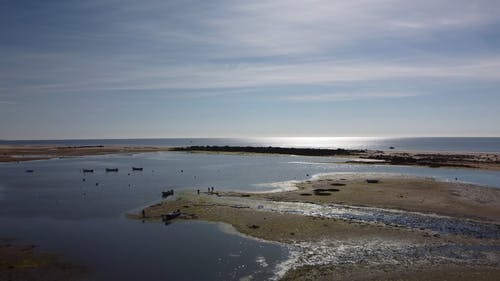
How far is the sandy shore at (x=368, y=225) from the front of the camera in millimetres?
22141

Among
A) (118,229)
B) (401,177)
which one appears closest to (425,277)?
(118,229)

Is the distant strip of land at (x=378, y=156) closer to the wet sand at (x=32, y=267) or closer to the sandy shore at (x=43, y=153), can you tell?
the sandy shore at (x=43, y=153)

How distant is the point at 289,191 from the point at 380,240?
2239cm

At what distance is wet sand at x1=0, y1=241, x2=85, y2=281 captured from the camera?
2166 cm

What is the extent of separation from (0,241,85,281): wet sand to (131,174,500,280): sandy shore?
37.2 feet

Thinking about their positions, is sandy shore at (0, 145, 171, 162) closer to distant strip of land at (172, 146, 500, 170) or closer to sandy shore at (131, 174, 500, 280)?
distant strip of land at (172, 146, 500, 170)

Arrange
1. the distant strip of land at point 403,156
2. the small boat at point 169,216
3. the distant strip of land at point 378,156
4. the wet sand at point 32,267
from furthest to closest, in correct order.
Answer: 1. the distant strip of land at point 378,156
2. the distant strip of land at point 403,156
3. the small boat at point 169,216
4. the wet sand at point 32,267

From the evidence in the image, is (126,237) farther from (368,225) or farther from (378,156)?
(378,156)

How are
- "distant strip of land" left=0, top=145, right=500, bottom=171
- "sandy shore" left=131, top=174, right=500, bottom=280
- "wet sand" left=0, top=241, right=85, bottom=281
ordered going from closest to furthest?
"wet sand" left=0, top=241, right=85, bottom=281
"sandy shore" left=131, top=174, right=500, bottom=280
"distant strip of land" left=0, top=145, right=500, bottom=171

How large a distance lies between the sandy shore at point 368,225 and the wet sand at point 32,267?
37.2 feet

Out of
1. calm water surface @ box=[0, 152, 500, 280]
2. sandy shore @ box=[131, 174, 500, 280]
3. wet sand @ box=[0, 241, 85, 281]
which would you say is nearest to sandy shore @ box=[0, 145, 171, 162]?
calm water surface @ box=[0, 152, 500, 280]

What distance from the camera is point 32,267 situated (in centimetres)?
2305

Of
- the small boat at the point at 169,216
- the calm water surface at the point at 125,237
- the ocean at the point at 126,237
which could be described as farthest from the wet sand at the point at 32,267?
the small boat at the point at 169,216

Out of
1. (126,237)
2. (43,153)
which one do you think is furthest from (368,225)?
(43,153)
